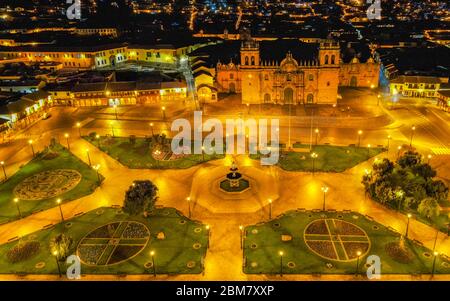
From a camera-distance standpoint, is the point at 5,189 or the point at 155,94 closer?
the point at 5,189

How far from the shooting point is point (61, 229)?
50406mm

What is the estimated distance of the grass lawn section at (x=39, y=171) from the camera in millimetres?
55156

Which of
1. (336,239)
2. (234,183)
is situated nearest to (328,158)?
(234,183)

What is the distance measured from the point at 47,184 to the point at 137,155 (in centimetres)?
1582

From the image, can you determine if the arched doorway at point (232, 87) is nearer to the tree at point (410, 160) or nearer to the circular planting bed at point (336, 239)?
the tree at point (410, 160)

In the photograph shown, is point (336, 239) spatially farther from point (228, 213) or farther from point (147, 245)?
point (147, 245)

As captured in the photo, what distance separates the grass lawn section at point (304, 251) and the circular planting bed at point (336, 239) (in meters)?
0.66

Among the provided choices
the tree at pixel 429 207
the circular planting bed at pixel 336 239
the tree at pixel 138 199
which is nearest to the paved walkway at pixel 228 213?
the tree at pixel 429 207

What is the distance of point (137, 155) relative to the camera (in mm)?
70188

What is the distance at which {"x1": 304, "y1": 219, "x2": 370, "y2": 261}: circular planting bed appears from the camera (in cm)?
4456

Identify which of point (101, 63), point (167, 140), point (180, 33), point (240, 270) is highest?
point (180, 33)

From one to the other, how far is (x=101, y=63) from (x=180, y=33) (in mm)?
46093
